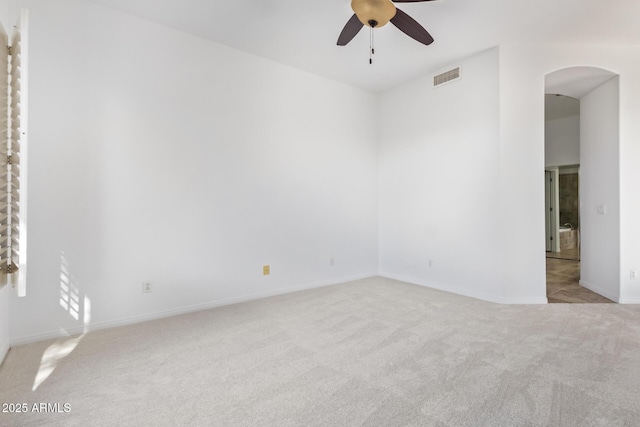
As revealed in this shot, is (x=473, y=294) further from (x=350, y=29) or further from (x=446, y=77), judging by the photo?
(x=350, y=29)

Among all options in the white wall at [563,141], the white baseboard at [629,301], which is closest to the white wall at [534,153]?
the white baseboard at [629,301]

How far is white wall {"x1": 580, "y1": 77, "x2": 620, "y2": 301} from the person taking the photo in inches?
141

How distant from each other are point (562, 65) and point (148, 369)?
4949mm

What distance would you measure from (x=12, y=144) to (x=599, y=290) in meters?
5.74

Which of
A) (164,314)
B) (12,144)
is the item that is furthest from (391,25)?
(164,314)

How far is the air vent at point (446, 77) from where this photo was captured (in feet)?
13.1

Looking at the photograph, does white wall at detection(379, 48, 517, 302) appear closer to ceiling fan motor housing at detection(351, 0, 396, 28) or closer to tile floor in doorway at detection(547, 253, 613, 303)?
tile floor in doorway at detection(547, 253, 613, 303)

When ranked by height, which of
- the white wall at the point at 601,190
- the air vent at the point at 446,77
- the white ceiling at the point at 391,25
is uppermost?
the white ceiling at the point at 391,25

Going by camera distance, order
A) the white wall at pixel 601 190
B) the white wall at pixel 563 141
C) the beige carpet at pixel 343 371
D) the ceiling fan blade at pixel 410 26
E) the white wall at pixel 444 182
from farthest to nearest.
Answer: the white wall at pixel 563 141
the white wall at pixel 444 182
the white wall at pixel 601 190
the ceiling fan blade at pixel 410 26
the beige carpet at pixel 343 371

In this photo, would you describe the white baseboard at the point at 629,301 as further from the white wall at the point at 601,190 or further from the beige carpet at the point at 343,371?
the beige carpet at the point at 343,371

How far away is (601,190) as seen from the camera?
3818 mm

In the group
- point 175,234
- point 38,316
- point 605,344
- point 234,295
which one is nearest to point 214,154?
point 175,234

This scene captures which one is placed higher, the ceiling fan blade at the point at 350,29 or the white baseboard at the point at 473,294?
the ceiling fan blade at the point at 350,29

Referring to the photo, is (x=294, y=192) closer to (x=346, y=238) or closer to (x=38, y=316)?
(x=346, y=238)
